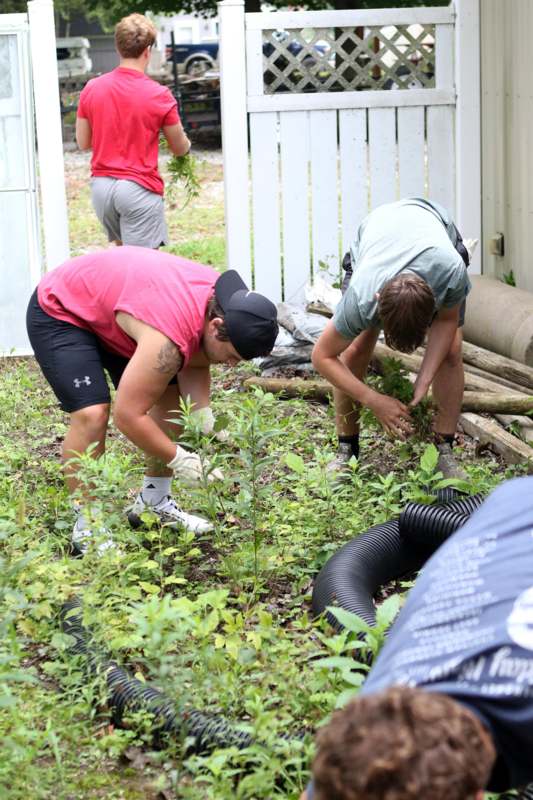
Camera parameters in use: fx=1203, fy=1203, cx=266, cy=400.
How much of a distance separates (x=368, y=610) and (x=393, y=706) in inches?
78.5

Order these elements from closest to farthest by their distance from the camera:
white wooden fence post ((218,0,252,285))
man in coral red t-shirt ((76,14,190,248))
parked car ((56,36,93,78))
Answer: man in coral red t-shirt ((76,14,190,248)), white wooden fence post ((218,0,252,285)), parked car ((56,36,93,78))

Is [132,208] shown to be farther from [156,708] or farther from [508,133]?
[156,708]

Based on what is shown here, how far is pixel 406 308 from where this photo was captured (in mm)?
4246

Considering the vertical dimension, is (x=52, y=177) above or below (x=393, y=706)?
above

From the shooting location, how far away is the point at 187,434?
4.06m

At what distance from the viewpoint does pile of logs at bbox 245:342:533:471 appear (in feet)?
18.1

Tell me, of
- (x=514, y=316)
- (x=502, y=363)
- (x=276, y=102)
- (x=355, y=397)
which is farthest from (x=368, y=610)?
(x=276, y=102)

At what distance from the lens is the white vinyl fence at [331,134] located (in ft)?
25.4

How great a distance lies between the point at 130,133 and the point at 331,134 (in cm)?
142

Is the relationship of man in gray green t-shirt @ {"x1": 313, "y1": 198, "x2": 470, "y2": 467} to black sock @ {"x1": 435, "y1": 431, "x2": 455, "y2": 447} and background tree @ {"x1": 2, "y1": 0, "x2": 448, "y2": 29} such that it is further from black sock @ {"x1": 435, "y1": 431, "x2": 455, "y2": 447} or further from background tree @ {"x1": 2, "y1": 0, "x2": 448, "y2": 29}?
background tree @ {"x1": 2, "y1": 0, "x2": 448, "y2": 29}

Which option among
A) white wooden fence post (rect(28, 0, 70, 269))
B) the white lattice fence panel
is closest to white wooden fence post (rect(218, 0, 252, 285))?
the white lattice fence panel

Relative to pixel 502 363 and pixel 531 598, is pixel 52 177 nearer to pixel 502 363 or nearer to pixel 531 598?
pixel 502 363

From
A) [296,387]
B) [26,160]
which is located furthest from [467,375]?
[26,160]

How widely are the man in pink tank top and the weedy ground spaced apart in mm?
150
